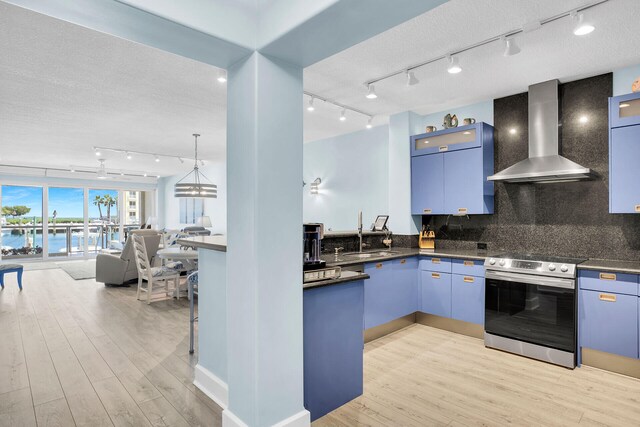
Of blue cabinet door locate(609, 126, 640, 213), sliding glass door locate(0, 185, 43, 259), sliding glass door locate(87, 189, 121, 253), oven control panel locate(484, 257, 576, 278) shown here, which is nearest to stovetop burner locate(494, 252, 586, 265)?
oven control panel locate(484, 257, 576, 278)

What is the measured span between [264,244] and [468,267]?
2.68m

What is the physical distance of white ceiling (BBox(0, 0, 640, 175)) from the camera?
2.38 metres

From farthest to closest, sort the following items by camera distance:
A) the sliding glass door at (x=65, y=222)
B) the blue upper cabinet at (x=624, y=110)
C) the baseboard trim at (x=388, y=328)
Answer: the sliding glass door at (x=65, y=222) → the baseboard trim at (x=388, y=328) → the blue upper cabinet at (x=624, y=110)

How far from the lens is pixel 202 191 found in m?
5.91

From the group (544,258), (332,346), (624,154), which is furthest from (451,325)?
(624,154)

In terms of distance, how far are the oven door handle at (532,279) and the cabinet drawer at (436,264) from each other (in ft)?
1.52

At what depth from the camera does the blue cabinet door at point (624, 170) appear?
9.45ft

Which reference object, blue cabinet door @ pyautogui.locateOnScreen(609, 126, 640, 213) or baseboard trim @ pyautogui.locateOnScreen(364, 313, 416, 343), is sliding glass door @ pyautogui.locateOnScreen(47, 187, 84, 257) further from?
blue cabinet door @ pyautogui.locateOnScreen(609, 126, 640, 213)

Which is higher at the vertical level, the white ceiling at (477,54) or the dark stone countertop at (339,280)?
the white ceiling at (477,54)

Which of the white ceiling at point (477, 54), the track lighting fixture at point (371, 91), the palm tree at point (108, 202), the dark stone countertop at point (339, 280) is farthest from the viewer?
the palm tree at point (108, 202)

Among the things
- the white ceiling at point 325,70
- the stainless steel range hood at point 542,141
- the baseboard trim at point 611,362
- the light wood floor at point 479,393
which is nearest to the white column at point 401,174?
the white ceiling at point 325,70

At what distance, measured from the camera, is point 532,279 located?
314 centimetres

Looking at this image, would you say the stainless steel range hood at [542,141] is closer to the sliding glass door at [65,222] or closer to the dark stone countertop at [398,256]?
the dark stone countertop at [398,256]

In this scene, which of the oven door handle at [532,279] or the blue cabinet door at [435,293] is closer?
the oven door handle at [532,279]
